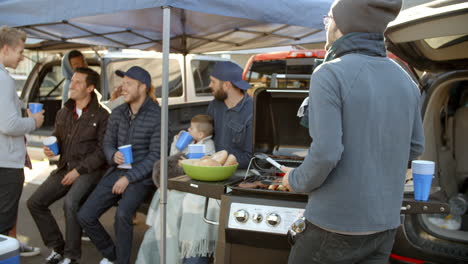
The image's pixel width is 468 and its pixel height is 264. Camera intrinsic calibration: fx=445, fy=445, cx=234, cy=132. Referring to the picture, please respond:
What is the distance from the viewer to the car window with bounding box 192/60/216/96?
7.66 metres

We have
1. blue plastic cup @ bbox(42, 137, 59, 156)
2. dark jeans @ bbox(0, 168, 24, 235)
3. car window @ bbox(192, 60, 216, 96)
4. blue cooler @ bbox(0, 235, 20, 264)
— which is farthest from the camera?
car window @ bbox(192, 60, 216, 96)

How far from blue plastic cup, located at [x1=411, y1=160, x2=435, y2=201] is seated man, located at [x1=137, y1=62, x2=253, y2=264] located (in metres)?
1.39

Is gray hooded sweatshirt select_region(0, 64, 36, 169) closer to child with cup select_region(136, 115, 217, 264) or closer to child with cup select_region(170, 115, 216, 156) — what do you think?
child with cup select_region(136, 115, 217, 264)

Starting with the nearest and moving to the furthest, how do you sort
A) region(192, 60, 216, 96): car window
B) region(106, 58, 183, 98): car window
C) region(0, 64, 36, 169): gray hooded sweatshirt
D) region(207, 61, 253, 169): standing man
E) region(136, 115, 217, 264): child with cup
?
region(136, 115, 217, 264): child with cup < region(0, 64, 36, 169): gray hooded sweatshirt < region(207, 61, 253, 169): standing man < region(106, 58, 183, 98): car window < region(192, 60, 216, 96): car window

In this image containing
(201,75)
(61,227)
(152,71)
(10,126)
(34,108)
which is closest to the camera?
(10,126)

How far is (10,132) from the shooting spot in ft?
10.6

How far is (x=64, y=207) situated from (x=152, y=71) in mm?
3662

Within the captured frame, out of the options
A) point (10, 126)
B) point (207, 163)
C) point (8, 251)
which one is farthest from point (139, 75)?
point (8, 251)

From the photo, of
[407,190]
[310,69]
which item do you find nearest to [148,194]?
[407,190]

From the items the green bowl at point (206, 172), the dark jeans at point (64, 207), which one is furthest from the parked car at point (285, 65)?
the green bowl at point (206, 172)

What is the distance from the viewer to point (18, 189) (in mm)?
3385

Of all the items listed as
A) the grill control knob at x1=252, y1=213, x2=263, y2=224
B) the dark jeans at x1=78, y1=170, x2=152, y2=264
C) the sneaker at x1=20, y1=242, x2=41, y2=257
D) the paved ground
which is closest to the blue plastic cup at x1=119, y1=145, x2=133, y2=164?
the dark jeans at x1=78, y1=170, x2=152, y2=264

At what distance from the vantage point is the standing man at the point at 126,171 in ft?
11.6

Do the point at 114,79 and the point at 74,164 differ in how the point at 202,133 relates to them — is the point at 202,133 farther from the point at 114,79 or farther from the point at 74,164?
the point at 114,79
